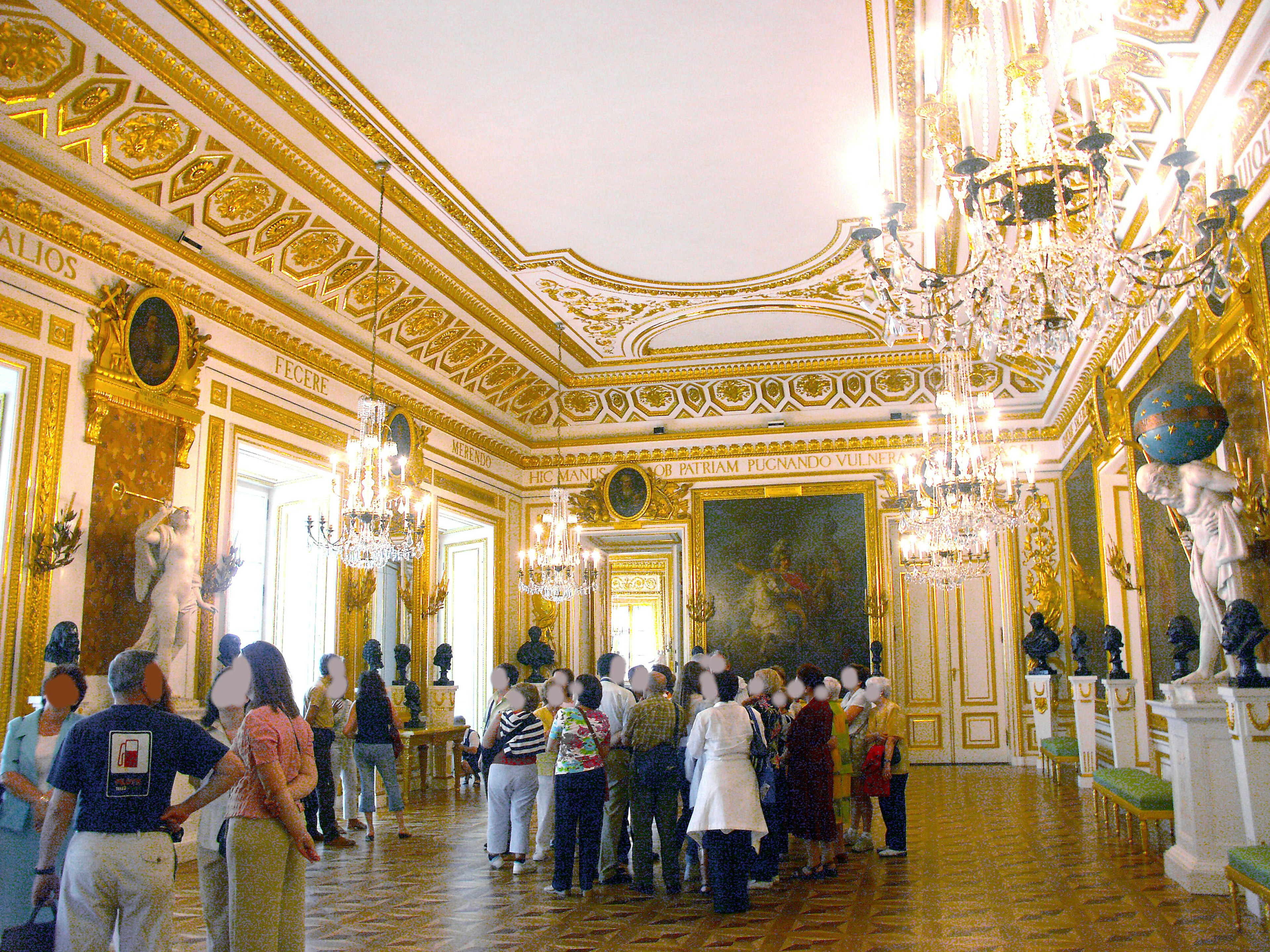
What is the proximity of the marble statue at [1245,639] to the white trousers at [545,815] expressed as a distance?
4.37 metres

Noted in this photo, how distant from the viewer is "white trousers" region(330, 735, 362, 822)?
8250mm

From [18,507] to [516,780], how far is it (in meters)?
3.70

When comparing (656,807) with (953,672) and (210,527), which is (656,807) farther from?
(953,672)

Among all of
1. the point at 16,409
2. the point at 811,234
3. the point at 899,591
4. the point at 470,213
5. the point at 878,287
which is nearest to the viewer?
the point at 878,287

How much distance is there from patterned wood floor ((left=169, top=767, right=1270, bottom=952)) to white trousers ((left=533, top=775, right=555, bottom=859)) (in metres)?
0.41

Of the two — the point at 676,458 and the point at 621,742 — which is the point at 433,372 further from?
the point at 621,742

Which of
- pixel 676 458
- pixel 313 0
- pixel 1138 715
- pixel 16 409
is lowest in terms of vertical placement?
pixel 1138 715

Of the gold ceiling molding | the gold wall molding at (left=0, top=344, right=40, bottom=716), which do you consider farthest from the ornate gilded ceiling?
the gold wall molding at (left=0, top=344, right=40, bottom=716)

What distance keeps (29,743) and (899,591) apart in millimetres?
11377

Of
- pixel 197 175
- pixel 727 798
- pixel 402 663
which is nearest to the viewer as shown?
pixel 727 798

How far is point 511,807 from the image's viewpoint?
678 cm

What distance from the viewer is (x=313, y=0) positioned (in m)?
5.74

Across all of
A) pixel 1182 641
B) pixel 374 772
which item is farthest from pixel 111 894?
pixel 1182 641

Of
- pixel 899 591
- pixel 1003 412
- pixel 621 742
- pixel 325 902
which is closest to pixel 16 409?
pixel 325 902
